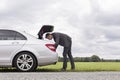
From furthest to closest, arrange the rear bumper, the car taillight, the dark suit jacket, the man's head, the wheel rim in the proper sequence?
the dark suit jacket → the man's head → the car taillight → the rear bumper → the wheel rim

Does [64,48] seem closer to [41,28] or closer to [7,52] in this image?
[41,28]

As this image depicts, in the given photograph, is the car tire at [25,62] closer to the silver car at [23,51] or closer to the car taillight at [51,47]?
the silver car at [23,51]

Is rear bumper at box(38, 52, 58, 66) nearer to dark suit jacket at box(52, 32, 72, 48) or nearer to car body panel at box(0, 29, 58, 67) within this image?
car body panel at box(0, 29, 58, 67)

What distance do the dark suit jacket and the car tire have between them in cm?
124

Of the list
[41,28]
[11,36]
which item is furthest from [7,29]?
[41,28]

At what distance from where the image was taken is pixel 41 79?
1097 centimetres

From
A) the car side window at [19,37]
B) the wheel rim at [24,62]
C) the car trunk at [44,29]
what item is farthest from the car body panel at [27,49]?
the car trunk at [44,29]

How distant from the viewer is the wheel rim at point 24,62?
1476cm

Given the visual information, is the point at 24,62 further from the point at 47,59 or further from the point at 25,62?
the point at 47,59

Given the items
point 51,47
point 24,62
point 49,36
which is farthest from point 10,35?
point 51,47

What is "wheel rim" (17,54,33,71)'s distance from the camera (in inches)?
581

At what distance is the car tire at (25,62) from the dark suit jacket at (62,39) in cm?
124

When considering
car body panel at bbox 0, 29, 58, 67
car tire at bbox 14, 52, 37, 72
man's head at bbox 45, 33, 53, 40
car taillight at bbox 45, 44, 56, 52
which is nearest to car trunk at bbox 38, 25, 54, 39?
man's head at bbox 45, 33, 53, 40

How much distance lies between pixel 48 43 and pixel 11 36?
4.43 feet
